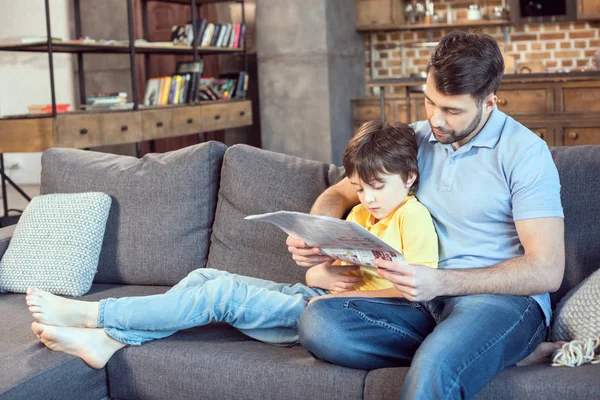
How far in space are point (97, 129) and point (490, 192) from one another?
363cm

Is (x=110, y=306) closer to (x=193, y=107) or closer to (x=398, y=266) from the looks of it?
(x=398, y=266)

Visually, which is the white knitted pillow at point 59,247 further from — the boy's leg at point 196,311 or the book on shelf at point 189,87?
the book on shelf at point 189,87

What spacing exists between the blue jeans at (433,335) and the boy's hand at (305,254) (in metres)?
0.17

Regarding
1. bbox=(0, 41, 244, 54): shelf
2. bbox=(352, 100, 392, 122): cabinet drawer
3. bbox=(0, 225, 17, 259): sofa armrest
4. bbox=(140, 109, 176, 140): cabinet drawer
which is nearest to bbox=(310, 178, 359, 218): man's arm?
bbox=(0, 225, 17, 259): sofa armrest

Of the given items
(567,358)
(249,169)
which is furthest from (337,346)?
(249,169)

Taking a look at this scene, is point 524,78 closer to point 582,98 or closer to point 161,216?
point 582,98

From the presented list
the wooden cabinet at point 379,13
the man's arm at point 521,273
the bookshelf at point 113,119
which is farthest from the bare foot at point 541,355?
the wooden cabinet at point 379,13

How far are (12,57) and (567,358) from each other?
5762mm

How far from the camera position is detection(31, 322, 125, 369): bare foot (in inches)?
83.2

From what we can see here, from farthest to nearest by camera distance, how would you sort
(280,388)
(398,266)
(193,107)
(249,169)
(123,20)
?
(123,20), (193,107), (249,169), (280,388), (398,266)

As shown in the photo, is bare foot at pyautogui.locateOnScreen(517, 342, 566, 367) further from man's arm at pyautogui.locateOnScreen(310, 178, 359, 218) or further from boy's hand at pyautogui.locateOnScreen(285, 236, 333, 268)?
man's arm at pyautogui.locateOnScreen(310, 178, 359, 218)

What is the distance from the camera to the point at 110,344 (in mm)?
2168

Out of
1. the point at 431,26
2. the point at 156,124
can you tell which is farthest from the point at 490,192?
the point at 431,26

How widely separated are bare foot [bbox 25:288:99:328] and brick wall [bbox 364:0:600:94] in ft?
18.3
